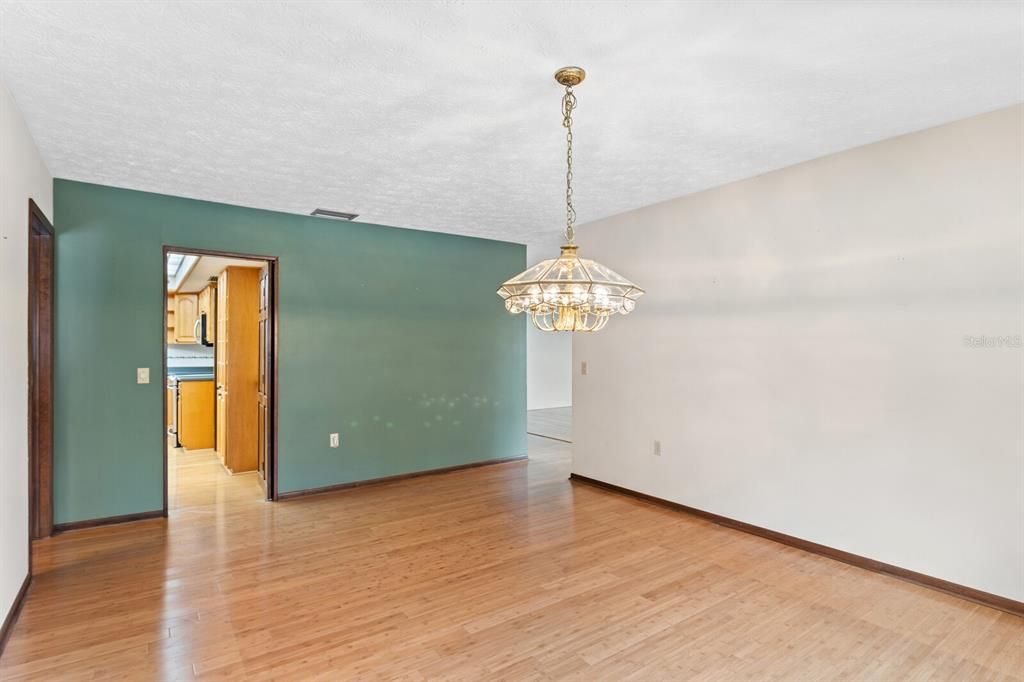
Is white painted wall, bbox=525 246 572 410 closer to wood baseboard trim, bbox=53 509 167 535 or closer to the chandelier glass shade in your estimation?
wood baseboard trim, bbox=53 509 167 535

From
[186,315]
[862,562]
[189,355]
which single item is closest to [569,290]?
[862,562]

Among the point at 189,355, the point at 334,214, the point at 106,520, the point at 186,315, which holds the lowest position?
the point at 106,520

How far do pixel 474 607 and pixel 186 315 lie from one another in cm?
749

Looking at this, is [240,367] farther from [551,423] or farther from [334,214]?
[551,423]

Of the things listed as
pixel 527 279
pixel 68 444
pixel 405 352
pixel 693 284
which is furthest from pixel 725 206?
pixel 68 444

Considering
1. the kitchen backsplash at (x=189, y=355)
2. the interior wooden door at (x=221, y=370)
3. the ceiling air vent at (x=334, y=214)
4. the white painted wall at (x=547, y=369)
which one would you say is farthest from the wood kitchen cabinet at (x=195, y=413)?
the white painted wall at (x=547, y=369)

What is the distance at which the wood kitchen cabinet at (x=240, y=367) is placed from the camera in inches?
218

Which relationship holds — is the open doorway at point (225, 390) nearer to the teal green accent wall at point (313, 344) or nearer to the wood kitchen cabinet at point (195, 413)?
the wood kitchen cabinet at point (195, 413)

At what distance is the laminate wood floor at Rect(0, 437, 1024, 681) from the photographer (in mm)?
2221

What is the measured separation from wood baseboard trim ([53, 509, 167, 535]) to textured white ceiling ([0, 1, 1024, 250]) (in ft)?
7.82

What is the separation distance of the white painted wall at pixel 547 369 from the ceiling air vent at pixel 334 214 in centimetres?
672

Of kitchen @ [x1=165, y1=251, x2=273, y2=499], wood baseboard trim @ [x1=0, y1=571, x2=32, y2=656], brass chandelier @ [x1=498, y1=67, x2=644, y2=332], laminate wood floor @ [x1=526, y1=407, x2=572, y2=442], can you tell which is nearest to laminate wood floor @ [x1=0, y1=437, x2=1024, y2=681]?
wood baseboard trim @ [x1=0, y1=571, x2=32, y2=656]

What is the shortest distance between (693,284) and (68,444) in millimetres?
4660

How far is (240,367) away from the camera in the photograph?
5.60m
